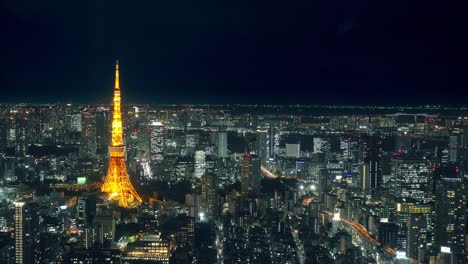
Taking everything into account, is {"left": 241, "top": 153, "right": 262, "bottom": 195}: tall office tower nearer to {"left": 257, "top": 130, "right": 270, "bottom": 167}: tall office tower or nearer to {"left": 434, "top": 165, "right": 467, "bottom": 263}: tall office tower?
{"left": 257, "top": 130, "right": 270, "bottom": 167}: tall office tower

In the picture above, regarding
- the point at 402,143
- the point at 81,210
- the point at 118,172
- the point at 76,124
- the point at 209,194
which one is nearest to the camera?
the point at 402,143

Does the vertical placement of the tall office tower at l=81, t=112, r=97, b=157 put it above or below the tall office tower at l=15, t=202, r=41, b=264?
above

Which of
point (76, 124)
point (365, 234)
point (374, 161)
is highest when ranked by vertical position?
point (76, 124)

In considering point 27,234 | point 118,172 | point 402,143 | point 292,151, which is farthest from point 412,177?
point 27,234

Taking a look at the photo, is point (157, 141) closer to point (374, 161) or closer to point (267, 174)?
point (267, 174)

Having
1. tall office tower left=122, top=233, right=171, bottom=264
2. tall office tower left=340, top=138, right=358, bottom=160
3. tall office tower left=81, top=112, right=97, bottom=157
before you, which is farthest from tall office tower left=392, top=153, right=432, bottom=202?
tall office tower left=81, top=112, right=97, bottom=157
